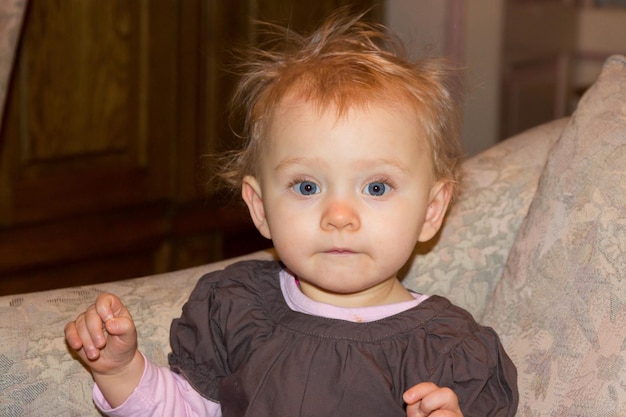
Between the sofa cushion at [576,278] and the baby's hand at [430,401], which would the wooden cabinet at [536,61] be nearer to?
the sofa cushion at [576,278]

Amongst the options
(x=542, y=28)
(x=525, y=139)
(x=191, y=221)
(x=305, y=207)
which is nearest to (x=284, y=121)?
(x=305, y=207)

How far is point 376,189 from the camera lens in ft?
3.90

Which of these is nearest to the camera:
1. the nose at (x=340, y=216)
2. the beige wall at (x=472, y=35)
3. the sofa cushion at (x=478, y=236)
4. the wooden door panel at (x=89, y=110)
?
the nose at (x=340, y=216)

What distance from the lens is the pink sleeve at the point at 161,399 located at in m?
1.25

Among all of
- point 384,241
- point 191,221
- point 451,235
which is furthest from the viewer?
point 191,221

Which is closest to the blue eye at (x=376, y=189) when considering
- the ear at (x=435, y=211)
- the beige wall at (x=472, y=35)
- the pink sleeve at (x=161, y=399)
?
the ear at (x=435, y=211)

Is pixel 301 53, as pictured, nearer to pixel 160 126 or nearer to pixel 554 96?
pixel 160 126

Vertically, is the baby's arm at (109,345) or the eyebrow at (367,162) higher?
the eyebrow at (367,162)

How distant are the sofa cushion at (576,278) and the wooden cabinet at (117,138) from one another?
1.24 m

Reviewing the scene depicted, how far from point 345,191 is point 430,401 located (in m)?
0.27

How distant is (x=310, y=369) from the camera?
1.21 metres

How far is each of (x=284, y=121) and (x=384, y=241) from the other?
0.61ft

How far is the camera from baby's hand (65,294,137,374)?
1.19m

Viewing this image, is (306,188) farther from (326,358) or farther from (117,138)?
(117,138)
